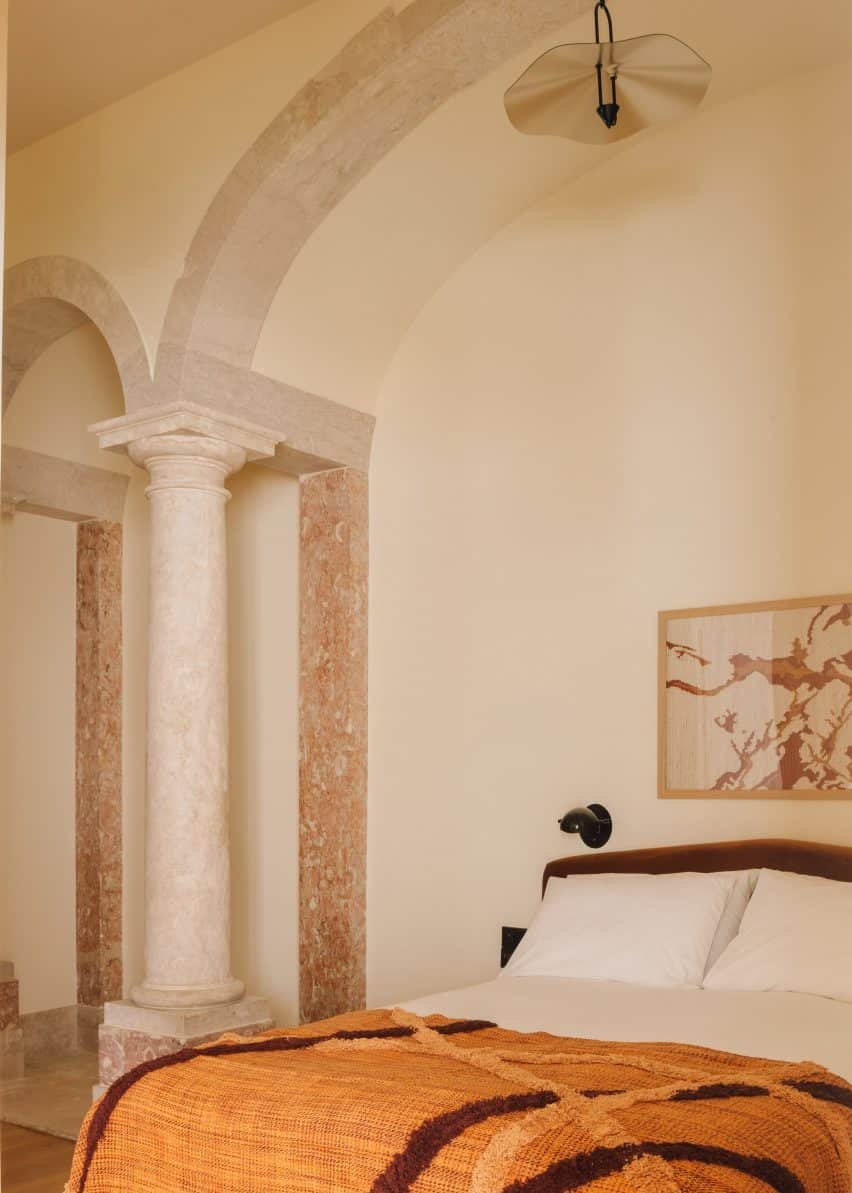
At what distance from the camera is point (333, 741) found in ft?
17.2

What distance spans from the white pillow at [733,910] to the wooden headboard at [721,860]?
0.09 metres

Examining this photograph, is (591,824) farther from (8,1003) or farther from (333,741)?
(8,1003)

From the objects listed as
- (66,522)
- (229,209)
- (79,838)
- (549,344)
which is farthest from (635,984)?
(66,522)

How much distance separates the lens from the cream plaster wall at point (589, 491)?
4344 mm

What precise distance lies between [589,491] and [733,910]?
1677 mm

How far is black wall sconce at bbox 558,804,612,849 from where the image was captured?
4.53 metres

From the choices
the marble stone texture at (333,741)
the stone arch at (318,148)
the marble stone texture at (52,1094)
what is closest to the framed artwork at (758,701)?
the marble stone texture at (333,741)

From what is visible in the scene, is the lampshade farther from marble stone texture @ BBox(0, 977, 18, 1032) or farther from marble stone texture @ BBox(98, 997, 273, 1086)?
marble stone texture @ BBox(0, 977, 18, 1032)

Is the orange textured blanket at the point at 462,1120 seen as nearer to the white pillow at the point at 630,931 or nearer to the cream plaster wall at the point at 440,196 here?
the white pillow at the point at 630,931

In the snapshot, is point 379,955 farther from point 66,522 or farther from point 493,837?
point 66,522

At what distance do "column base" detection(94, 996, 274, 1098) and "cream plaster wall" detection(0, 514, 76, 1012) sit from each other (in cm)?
143

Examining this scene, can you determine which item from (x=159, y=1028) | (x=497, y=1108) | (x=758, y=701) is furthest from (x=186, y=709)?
(x=497, y=1108)

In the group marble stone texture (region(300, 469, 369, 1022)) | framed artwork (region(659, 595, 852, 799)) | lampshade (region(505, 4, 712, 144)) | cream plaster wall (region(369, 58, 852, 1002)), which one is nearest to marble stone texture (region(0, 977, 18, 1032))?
marble stone texture (region(300, 469, 369, 1022))

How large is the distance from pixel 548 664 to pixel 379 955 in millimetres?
1412
